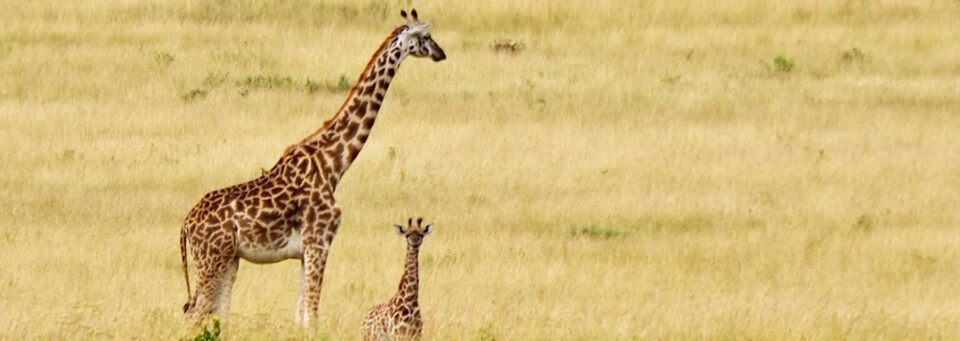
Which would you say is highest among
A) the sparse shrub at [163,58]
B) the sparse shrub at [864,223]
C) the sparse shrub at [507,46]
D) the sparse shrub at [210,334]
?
the sparse shrub at [210,334]

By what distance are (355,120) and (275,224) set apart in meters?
1.17

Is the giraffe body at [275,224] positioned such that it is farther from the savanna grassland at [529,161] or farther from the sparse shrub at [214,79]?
the sparse shrub at [214,79]

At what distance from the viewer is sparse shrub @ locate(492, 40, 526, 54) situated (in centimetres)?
2991

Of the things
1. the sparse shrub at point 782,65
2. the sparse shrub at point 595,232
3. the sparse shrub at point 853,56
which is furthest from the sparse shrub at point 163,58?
the sparse shrub at point 595,232

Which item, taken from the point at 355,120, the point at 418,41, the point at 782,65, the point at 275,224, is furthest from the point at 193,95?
the point at 275,224

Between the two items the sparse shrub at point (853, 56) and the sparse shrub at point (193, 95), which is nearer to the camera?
the sparse shrub at point (193, 95)

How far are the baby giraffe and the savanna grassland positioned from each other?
0.43 m

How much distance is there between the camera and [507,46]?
30203mm

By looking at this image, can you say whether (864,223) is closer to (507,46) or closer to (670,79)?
(670,79)

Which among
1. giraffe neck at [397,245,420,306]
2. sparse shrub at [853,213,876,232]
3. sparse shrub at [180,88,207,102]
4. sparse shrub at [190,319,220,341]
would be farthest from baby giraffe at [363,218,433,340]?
sparse shrub at [180,88,207,102]

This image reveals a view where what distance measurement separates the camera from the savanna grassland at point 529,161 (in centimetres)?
1288

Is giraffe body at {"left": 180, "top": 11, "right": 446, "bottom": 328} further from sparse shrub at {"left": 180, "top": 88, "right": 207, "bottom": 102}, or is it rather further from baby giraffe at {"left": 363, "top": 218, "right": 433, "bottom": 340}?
sparse shrub at {"left": 180, "top": 88, "right": 207, "bottom": 102}

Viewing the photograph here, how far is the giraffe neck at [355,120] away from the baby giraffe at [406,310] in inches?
34.5

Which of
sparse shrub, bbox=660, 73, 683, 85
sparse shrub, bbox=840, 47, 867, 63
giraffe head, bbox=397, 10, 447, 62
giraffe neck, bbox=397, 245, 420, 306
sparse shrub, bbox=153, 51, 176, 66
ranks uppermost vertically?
giraffe head, bbox=397, 10, 447, 62
